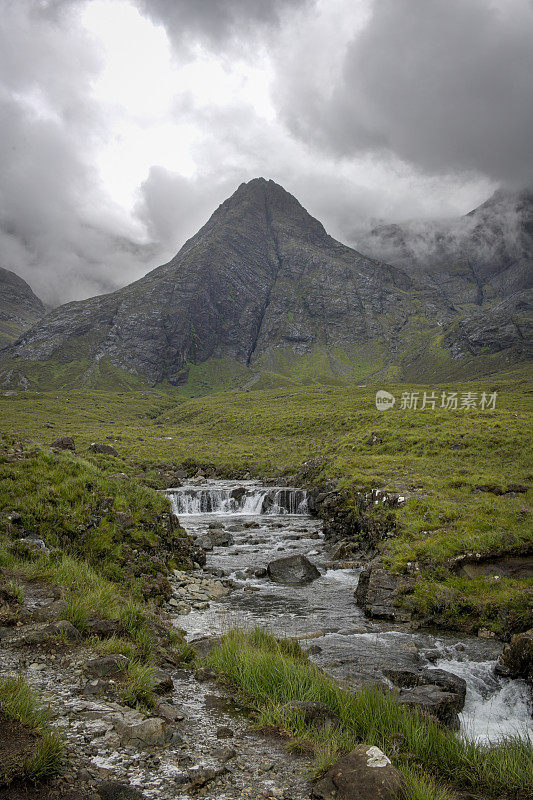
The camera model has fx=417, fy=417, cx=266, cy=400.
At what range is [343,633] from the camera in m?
14.0

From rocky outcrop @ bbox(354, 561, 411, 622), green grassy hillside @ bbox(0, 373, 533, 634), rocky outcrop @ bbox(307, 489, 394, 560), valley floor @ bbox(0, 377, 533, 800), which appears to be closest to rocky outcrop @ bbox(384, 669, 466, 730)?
valley floor @ bbox(0, 377, 533, 800)

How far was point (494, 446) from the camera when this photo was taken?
126 feet

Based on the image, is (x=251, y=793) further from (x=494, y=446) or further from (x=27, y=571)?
(x=494, y=446)

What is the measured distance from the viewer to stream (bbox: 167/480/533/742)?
996 centimetres

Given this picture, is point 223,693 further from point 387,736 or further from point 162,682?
point 387,736

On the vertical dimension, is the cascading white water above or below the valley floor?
below

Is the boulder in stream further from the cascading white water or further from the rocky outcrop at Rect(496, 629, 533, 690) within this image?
the rocky outcrop at Rect(496, 629, 533, 690)

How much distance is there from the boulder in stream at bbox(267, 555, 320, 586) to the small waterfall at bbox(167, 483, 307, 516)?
60.2 feet

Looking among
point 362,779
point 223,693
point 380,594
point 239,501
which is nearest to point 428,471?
point 380,594

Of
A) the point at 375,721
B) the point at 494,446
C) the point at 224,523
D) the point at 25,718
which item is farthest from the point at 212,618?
the point at 494,446

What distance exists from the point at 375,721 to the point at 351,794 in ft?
7.04

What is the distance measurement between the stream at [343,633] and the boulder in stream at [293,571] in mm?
396

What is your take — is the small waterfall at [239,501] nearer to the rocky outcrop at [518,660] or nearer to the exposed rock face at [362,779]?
the rocky outcrop at [518,660]

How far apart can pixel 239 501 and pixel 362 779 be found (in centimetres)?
3816
